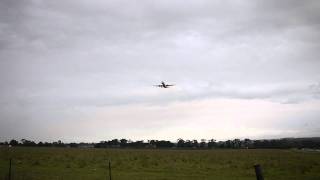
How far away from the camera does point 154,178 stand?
86.0 feet

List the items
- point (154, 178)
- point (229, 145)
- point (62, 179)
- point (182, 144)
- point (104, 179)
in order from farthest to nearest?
point (182, 144) < point (229, 145) < point (154, 178) < point (104, 179) < point (62, 179)

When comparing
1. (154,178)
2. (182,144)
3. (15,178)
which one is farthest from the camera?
(182,144)

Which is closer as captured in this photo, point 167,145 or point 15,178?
point 15,178

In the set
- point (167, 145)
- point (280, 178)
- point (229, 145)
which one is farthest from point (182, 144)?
point (280, 178)

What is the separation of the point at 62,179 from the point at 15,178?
321cm

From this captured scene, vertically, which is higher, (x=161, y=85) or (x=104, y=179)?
(x=161, y=85)

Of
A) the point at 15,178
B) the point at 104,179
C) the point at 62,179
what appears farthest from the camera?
the point at 104,179

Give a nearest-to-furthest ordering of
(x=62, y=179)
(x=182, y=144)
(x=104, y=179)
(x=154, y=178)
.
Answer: (x=62, y=179) < (x=104, y=179) < (x=154, y=178) < (x=182, y=144)

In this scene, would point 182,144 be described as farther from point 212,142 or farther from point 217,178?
point 217,178

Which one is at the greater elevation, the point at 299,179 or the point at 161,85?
the point at 161,85

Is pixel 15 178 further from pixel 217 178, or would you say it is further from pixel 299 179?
pixel 299 179

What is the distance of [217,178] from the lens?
2719 cm

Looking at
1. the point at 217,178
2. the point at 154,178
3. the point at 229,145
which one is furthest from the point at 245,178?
the point at 229,145

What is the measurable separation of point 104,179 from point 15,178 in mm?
6231
